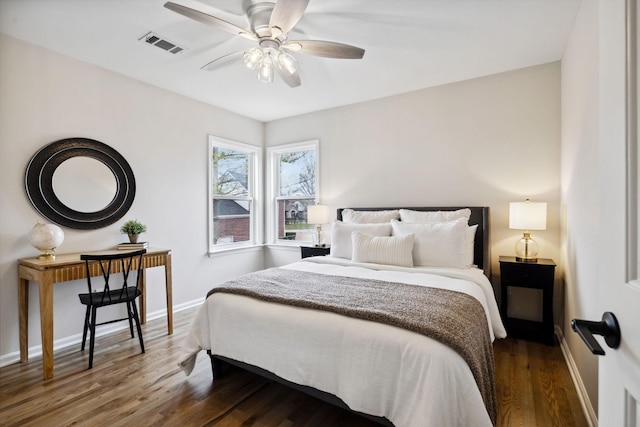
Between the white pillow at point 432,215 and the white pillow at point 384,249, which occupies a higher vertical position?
the white pillow at point 432,215

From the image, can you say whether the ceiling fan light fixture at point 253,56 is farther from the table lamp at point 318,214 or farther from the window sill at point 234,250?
the window sill at point 234,250

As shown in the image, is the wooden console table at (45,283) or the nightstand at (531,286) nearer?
the wooden console table at (45,283)

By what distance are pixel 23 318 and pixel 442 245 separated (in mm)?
3606

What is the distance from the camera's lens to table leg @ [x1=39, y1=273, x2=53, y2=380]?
228 centimetres

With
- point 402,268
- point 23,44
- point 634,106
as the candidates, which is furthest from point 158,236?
point 634,106

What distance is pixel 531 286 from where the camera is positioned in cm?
279

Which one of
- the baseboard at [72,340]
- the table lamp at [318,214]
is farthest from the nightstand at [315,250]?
the baseboard at [72,340]

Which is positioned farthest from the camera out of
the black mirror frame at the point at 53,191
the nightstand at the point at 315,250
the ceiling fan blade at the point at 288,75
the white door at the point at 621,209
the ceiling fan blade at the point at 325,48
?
the nightstand at the point at 315,250

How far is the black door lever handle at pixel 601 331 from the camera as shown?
2.15 feet

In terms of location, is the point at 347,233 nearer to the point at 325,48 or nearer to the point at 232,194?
the point at 325,48

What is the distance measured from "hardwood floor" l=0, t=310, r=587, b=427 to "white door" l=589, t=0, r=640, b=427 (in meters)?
1.41

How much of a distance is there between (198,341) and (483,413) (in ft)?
5.88

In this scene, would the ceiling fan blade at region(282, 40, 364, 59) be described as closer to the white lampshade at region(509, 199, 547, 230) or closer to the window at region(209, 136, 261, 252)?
the white lampshade at region(509, 199, 547, 230)

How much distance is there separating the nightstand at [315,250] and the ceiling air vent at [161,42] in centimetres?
261
